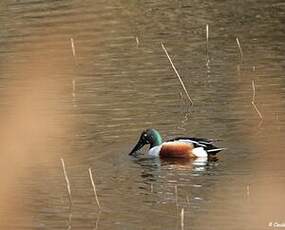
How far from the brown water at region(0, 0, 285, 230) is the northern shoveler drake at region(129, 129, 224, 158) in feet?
0.59

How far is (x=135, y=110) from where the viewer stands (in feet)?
57.0

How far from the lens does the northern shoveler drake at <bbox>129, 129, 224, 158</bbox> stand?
14.7 meters

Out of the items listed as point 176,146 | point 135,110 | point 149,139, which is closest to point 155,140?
point 149,139

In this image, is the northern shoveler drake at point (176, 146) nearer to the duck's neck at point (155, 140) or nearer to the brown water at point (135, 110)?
the duck's neck at point (155, 140)

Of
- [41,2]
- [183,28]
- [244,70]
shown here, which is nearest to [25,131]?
[244,70]

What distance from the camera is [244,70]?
2002 cm

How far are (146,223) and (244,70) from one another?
8754mm

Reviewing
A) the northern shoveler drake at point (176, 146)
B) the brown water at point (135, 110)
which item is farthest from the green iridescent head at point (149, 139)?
the brown water at point (135, 110)

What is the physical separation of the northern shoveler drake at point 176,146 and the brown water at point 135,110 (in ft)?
0.59

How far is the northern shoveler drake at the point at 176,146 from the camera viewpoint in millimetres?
14672

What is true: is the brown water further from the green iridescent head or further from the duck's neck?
the duck's neck

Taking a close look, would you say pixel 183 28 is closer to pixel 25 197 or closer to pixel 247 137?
pixel 247 137

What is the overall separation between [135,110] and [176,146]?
2487mm

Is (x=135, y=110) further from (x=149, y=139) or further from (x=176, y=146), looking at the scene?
(x=176, y=146)
